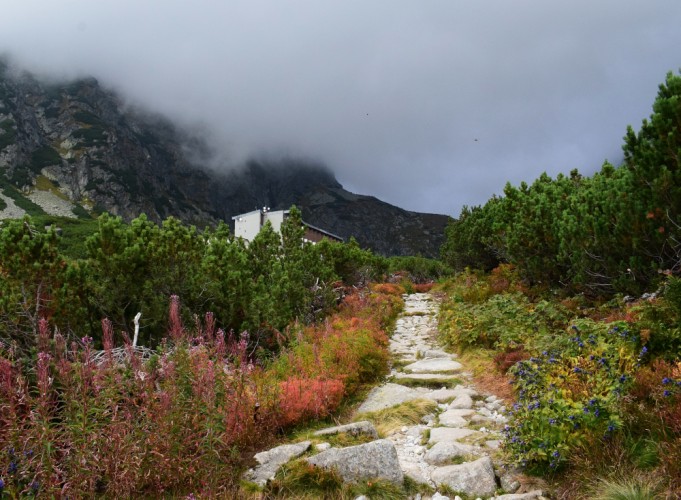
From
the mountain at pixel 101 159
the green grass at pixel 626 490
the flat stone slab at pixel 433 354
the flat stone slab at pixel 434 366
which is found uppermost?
the mountain at pixel 101 159

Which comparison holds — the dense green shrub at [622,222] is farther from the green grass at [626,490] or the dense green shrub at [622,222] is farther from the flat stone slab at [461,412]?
the green grass at [626,490]

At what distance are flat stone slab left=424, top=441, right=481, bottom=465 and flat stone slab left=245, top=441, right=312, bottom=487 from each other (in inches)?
51.6

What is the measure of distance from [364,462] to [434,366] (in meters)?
→ 4.89

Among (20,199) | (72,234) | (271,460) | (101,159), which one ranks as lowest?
(271,460)

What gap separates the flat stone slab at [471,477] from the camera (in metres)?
3.73

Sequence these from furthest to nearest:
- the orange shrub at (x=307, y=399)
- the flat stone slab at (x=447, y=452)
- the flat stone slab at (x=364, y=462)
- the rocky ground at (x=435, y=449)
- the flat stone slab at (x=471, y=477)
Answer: the orange shrub at (x=307, y=399), the flat stone slab at (x=447, y=452), the flat stone slab at (x=364, y=462), the rocky ground at (x=435, y=449), the flat stone slab at (x=471, y=477)

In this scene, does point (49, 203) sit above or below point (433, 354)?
above

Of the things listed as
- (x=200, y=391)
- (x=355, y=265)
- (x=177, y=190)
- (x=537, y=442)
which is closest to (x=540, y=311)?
(x=537, y=442)

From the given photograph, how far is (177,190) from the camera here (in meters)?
172

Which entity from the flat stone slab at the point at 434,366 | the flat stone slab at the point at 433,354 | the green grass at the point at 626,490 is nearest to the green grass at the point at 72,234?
the flat stone slab at the point at 433,354

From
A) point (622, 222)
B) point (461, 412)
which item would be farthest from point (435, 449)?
point (622, 222)

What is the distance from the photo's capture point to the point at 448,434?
197 inches

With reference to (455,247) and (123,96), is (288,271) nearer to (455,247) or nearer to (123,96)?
(455,247)

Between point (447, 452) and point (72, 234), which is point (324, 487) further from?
point (72, 234)
